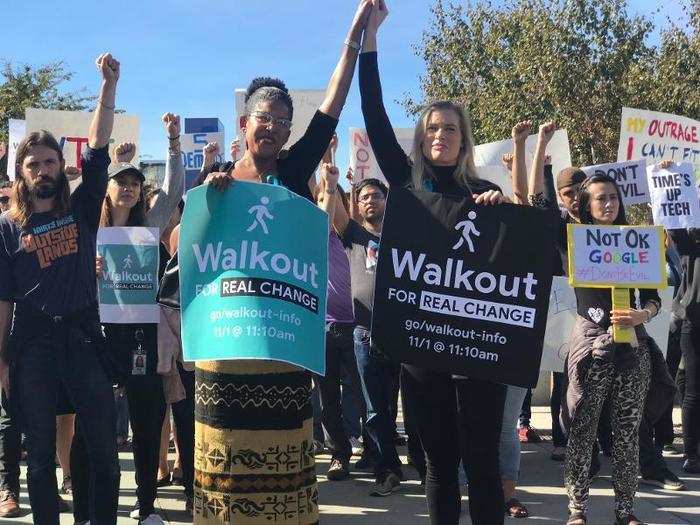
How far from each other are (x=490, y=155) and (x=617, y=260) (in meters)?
3.76

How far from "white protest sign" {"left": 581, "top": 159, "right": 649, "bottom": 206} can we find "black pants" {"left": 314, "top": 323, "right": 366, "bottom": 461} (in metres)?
2.63

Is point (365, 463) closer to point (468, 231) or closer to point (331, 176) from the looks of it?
point (331, 176)

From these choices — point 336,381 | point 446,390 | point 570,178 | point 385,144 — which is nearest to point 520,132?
point 385,144

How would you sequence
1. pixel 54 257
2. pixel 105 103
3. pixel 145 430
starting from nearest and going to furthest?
pixel 105 103 → pixel 54 257 → pixel 145 430

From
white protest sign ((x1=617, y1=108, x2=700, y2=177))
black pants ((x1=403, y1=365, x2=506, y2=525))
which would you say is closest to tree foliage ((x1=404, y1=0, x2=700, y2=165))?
white protest sign ((x1=617, y1=108, x2=700, y2=177))

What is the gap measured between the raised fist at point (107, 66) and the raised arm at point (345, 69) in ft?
3.40

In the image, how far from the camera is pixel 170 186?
5.06m

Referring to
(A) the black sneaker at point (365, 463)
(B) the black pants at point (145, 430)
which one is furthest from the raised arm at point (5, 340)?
(A) the black sneaker at point (365, 463)

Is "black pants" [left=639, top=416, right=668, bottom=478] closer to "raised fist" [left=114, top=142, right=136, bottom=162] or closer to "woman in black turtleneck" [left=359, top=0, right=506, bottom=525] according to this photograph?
"woman in black turtleneck" [left=359, top=0, right=506, bottom=525]

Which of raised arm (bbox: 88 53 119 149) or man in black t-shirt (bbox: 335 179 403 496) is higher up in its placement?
raised arm (bbox: 88 53 119 149)

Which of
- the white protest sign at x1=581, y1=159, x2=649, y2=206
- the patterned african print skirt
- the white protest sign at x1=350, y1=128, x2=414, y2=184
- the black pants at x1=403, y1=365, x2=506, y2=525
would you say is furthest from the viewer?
the white protest sign at x1=350, y1=128, x2=414, y2=184

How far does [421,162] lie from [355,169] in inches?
202

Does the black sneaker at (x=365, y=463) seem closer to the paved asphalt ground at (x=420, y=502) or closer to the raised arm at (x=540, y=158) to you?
the paved asphalt ground at (x=420, y=502)

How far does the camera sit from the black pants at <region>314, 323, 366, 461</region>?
20.3 feet
